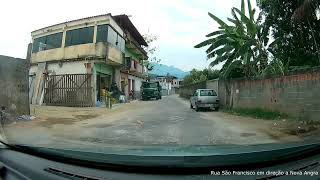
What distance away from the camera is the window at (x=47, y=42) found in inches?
158

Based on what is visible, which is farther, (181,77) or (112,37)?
(112,37)

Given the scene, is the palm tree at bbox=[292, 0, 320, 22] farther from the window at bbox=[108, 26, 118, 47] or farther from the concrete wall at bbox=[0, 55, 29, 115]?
the window at bbox=[108, 26, 118, 47]

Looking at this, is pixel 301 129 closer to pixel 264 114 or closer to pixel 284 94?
pixel 284 94

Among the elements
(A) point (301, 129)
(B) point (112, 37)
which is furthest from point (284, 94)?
(B) point (112, 37)

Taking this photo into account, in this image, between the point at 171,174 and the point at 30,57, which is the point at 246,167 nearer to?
the point at 171,174

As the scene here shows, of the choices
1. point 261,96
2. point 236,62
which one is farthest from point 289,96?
point 236,62

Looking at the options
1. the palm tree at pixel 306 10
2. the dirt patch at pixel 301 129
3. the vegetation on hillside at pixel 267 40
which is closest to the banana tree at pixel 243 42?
the vegetation on hillside at pixel 267 40

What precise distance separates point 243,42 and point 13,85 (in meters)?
13.7

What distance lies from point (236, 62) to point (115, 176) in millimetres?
16342

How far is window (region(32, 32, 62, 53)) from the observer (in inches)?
158

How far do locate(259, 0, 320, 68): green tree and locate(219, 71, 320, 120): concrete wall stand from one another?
2018mm

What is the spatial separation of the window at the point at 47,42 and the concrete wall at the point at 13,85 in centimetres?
40

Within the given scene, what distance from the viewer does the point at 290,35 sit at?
17.0 m

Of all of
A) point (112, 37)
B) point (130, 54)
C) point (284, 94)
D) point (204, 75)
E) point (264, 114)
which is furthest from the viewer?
point (204, 75)
